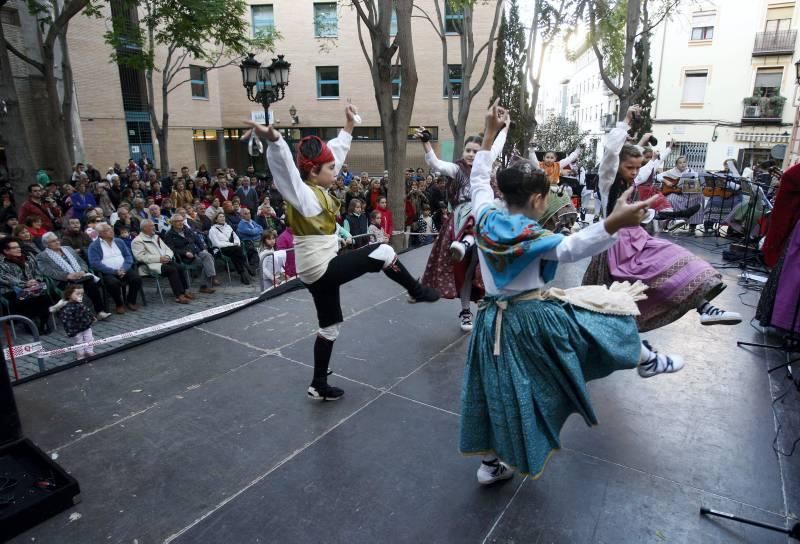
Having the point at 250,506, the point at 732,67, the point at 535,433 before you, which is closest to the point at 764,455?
the point at 535,433

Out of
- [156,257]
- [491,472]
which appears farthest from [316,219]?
[156,257]

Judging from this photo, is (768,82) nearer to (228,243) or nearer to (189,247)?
(228,243)

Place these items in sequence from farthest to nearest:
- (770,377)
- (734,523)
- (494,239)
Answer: (770,377), (734,523), (494,239)

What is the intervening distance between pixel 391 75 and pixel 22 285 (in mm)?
5697

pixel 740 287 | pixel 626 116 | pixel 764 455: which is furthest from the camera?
pixel 740 287

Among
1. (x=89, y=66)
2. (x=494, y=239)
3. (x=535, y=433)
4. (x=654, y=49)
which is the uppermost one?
(x=654, y=49)

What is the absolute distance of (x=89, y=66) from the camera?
57.1 ft

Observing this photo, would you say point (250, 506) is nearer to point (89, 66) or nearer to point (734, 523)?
point (734, 523)

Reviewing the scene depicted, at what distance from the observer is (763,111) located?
24.0m

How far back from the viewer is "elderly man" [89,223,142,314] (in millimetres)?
6777

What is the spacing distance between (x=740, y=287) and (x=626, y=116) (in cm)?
401

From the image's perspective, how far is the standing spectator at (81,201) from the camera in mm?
9422

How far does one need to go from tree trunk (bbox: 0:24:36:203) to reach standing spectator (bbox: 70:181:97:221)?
88 centimetres

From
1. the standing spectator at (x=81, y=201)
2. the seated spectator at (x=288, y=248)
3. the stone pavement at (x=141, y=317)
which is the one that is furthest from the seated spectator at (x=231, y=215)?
the standing spectator at (x=81, y=201)
